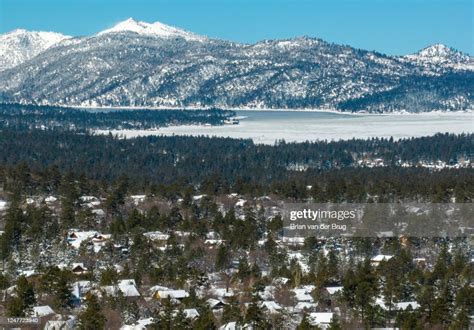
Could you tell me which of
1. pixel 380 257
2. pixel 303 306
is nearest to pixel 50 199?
pixel 380 257

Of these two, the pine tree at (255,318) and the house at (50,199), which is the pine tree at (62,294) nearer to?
the pine tree at (255,318)

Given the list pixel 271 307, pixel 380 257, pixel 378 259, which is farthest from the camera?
pixel 380 257

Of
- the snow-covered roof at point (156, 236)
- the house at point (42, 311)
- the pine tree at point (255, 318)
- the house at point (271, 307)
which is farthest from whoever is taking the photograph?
the snow-covered roof at point (156, 236)

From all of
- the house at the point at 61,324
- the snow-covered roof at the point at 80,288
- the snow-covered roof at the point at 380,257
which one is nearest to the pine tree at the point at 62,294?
the snow-covered roof at the point at 80,288

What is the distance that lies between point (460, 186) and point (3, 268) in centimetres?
4168

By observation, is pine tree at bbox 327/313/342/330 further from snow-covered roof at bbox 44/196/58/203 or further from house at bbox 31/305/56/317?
snow-covered roof at bbox 44/196/58/203

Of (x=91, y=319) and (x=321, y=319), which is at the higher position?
(x=91, y=319)

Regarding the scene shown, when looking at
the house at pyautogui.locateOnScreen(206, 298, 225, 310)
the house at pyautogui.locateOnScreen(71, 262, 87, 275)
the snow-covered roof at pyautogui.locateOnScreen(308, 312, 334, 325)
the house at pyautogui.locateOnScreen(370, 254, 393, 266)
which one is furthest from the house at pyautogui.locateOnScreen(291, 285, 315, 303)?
the house at pyautogui.locateOnScreen(71, 262, 87, 275)

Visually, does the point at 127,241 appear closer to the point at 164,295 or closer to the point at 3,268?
the point at 3,268

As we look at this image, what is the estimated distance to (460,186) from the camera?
72.4 m

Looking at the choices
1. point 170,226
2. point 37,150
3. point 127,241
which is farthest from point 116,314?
point 37,150

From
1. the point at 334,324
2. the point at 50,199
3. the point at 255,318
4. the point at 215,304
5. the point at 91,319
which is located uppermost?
the point at 50,199

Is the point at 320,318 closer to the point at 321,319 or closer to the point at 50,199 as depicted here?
the point at 321,319

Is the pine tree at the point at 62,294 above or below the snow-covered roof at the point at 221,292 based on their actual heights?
above
